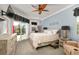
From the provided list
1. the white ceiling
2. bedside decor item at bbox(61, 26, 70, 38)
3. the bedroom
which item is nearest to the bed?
the bedroom

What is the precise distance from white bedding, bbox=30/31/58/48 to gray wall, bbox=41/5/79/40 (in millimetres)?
132

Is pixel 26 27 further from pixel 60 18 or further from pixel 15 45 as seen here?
pixel 60 18

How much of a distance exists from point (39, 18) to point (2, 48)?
2.35 feet

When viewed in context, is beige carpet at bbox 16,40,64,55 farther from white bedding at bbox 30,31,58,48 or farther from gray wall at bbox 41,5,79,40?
gray wall at bbox 41,5,79,40

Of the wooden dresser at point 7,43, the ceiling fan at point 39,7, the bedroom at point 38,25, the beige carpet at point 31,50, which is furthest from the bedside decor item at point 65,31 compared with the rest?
the wooden dresser at point 7,43

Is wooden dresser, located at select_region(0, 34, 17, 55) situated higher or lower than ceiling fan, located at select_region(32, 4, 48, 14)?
lower

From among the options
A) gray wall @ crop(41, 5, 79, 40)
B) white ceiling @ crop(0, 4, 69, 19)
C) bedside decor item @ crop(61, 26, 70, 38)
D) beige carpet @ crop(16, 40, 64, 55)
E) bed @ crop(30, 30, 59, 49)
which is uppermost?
white ceiling @ crop(0, 4, 69, 19)

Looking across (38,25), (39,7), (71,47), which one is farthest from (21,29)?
(71,47)

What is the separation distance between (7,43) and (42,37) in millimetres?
533

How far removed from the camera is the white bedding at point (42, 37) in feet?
6.68

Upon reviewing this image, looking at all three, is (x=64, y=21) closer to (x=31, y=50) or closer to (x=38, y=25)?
(x=38, y=25)

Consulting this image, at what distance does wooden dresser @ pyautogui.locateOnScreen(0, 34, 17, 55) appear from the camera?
196cm

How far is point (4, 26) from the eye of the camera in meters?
2.00
